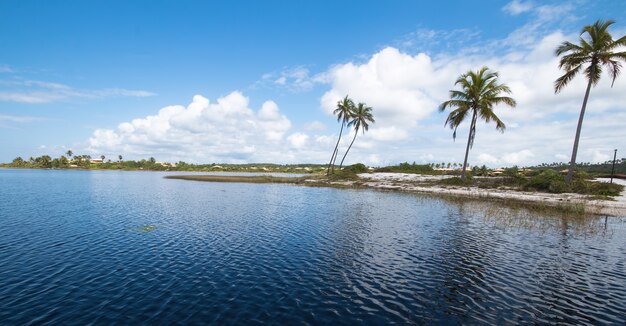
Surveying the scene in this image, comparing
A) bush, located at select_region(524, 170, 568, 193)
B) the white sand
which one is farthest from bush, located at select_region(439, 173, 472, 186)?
bush, located at select_region(524, 170, 568, 193)

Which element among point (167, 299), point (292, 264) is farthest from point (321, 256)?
point (167, 299)

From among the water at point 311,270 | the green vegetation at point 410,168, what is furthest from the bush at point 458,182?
the water at point 311,270

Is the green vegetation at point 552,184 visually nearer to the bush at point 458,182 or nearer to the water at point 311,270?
the bush at point 458,182

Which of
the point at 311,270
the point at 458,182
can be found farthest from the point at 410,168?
the point at 311,270

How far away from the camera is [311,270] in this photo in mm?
16281

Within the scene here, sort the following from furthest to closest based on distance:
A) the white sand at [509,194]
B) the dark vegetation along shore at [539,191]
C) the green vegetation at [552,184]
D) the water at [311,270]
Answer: the green vegetation at [552,184], the dark vegetation along shore at [539,191], the white sand at [509,194], the water at [311,270]

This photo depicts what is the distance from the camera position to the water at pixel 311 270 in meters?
11.4

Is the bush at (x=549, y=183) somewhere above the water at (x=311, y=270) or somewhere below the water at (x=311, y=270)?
above

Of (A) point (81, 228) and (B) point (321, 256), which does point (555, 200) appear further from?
(A) point (81, 228)

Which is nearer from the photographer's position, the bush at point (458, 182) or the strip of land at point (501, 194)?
the strip of land at point (501, 194)

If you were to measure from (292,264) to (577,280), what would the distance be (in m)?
14.6

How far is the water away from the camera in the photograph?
11.4 meters

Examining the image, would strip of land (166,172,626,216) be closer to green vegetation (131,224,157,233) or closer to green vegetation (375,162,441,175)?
green vegetation (375,162,441,175)

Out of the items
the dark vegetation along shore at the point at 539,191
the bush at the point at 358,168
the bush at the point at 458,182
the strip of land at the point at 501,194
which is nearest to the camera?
the strip of land at the point at 501,194
